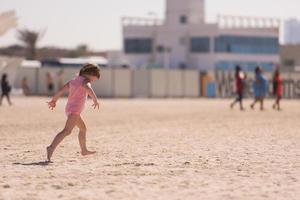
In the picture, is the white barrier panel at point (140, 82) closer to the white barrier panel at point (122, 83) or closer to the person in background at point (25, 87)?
the white barrier panel at point (122, 83)

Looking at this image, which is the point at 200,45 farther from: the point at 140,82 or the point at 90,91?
the point at 90,91

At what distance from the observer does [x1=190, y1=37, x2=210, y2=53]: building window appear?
77.5 metres

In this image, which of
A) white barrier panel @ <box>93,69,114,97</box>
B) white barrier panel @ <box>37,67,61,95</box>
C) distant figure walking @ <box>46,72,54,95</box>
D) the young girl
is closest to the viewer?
the young girl

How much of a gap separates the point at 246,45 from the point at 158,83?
29.8 m

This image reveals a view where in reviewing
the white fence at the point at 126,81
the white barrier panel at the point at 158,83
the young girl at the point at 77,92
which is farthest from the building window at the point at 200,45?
the young girl at the point at 77,92

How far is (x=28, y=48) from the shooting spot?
102 metres

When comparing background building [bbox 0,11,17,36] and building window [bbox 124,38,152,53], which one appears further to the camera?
building window [bbox 124,38,152,53]

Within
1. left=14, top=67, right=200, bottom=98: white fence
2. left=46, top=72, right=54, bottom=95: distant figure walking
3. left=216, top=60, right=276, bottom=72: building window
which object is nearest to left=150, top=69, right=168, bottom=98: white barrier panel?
left=14, top=67, right=200, bottom=98: white fence

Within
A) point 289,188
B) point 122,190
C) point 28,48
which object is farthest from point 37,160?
point 28,48

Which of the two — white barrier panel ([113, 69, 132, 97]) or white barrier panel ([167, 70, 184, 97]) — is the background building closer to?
white barrier panel ([113, 69, 132, 97])

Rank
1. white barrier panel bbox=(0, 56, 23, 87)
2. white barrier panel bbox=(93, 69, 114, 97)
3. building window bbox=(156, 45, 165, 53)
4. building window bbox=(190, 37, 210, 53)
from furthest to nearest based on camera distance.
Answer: building window bbox=(156, 45, 165, 53)
building window bbox=(190, 37, 210, 53)
white barrier panel bbox=(93, 69, 114, 97)
white barrier panel bbox=(0, 56, 23, 87)

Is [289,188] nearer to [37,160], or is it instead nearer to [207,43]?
[37,160]

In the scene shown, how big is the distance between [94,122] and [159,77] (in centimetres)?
3272

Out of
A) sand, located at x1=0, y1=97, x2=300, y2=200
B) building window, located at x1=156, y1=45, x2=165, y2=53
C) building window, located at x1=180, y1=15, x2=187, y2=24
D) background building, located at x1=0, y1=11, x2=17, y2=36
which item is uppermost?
building window, located at x1=180, y1=15, x2=187, y2=24
